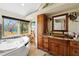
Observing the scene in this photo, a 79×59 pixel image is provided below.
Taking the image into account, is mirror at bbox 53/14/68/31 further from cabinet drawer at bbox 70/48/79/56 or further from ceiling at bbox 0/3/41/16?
ceiling at bbox 0/3/41/16

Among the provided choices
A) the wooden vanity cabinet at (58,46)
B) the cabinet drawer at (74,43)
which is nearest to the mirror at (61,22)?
the wooden vanity cabinet at (58,46)

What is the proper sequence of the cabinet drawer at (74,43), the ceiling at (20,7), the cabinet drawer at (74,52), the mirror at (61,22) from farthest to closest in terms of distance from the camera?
the mirror at (61,22) < the cabinet drawer at (74,43) < the cabinet drawer at (74,52) < the ceiling at (20,7)

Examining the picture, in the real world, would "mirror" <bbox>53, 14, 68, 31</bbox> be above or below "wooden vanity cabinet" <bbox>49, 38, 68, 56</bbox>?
above

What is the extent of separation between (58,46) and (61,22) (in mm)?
728

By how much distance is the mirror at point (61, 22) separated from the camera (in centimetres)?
260

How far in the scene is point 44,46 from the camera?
293cm

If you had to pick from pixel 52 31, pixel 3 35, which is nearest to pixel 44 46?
pixel 52 31

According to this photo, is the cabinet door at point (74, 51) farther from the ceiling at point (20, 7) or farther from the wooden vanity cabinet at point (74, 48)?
the ceiling at point (20, 7)

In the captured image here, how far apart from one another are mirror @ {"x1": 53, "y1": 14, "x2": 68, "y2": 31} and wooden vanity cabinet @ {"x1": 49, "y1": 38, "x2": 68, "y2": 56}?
1.39ft

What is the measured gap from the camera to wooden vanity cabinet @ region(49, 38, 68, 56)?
2.25 m

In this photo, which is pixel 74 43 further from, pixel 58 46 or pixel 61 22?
pixel 61 22

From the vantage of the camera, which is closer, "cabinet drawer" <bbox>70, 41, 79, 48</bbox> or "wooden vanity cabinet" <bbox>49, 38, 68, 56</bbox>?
"cabinet drawer" <bbox>70, 41, 79, 48</bbox>

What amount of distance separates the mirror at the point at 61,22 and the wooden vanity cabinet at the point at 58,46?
425mm

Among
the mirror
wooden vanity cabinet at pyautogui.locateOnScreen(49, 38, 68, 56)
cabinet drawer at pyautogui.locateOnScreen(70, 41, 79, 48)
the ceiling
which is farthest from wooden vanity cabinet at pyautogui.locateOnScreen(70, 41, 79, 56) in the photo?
the ceiling
